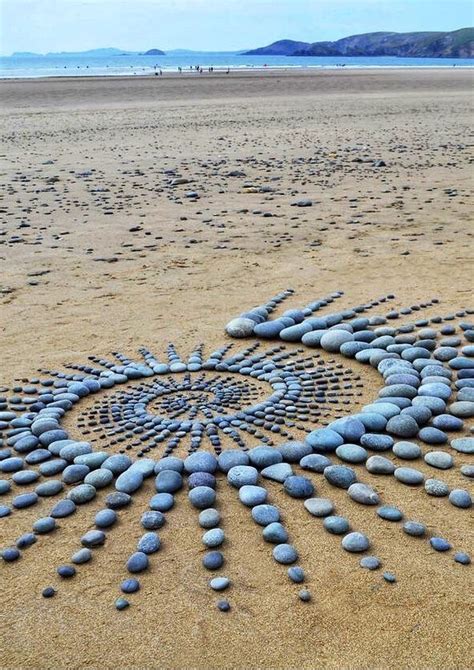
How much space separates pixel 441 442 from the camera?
3.76 m

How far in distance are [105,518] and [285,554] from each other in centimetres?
85

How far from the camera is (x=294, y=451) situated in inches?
143

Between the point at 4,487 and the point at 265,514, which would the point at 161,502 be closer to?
the point at 265,514

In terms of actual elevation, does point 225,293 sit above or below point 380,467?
below

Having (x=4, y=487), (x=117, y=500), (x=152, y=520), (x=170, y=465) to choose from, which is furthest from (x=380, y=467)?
(x=4, y=487)

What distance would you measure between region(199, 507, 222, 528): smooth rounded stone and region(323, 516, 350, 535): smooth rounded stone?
19.3 inches

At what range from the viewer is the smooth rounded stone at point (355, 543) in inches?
115

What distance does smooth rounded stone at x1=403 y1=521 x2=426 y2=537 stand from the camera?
9.88 feet

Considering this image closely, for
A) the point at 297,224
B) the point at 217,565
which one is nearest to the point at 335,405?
the point at 217,565

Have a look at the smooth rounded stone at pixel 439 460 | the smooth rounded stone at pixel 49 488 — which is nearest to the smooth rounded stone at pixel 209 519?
the smooth rounded stone at pixel 49 488

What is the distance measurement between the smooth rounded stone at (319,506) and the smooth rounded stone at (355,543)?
22 cm

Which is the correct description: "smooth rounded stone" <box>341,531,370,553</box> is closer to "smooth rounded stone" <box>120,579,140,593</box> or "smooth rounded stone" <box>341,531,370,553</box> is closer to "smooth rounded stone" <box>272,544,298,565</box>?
"smooth rounded stone" <box>272,544,298,565</box>

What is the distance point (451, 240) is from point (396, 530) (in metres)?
5.53

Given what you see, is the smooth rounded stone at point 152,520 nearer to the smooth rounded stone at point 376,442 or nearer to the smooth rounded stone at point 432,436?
the smooth rounded stone at point 376,442
